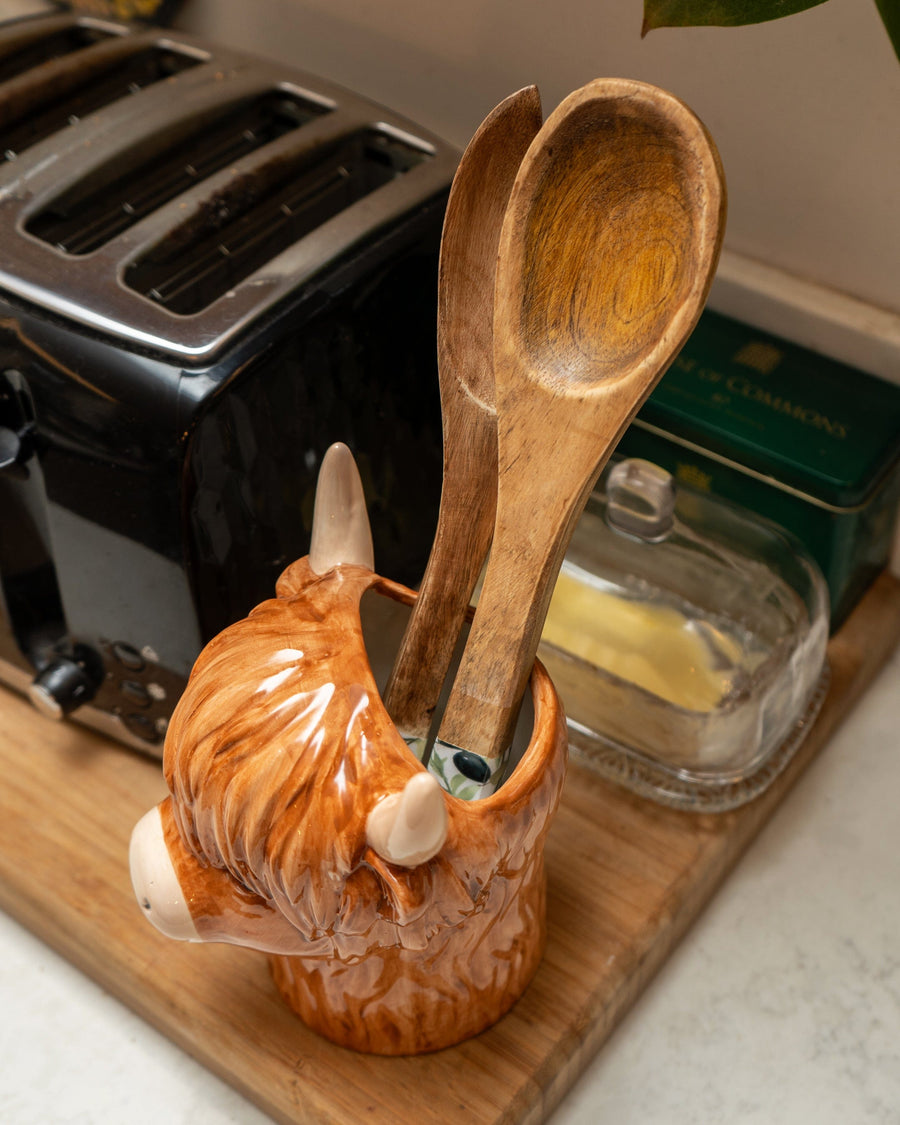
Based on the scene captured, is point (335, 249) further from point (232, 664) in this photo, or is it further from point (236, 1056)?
point (236, 1056)

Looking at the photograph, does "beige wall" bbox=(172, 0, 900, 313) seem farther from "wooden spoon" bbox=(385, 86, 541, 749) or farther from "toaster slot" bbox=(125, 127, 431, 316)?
"wooden spoon" bbox=(385, 86, 541, 749)

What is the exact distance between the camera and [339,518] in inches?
17.4

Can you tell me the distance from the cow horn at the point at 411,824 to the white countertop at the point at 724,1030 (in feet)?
0.70

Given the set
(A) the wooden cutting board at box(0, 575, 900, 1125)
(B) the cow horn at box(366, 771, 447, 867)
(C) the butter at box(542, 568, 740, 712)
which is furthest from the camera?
(C) the butter at box(542, 568, 740, 712)

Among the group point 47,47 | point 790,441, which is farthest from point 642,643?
point 47,47

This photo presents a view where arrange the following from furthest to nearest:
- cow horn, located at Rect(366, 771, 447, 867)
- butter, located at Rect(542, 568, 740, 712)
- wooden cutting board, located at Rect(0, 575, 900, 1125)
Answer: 1. butter, located at Rect(542, 568, 740, 712)
2. wooden cutting board, located at Rect(0, 575, 900, 1125)
3. cow horn, located at Rect(366, 771, 447, 867)

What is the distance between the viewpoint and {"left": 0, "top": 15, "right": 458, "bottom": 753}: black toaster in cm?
49

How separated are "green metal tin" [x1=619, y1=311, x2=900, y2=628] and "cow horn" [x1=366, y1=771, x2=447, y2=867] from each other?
0.33 m

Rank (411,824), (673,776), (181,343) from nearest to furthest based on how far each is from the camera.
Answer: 1. (411,824)
2. (181,343)
3. (673,776)

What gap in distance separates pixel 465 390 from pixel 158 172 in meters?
0.26

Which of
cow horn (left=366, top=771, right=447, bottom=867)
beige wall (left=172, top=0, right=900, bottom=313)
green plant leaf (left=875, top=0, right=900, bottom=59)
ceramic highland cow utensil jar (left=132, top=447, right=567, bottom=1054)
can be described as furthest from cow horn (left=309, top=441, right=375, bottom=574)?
beige wall (left=172, top=0, right=900, bottom=313)

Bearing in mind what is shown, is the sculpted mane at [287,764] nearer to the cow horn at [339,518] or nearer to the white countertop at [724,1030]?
the cow horn at [339,518]

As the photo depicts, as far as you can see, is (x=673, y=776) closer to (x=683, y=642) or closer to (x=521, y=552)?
(x=683, y=642)

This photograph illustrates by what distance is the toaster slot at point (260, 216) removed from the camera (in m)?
0.55
